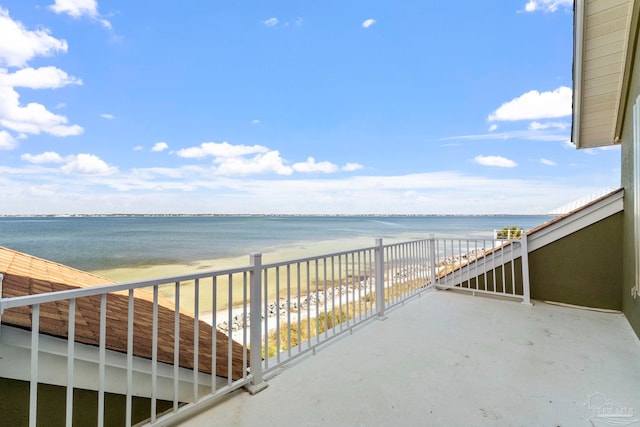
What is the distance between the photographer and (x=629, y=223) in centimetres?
312

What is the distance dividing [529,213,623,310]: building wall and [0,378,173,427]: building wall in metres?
4.85

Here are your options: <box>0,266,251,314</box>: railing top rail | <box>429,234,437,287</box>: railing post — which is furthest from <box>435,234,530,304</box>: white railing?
<box>0,266,251,314</box>: railing top rail

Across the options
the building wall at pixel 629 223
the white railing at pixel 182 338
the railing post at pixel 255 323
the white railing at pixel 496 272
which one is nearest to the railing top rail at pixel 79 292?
the white railing at pixel 182 338

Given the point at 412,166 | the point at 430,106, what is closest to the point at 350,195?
the point at 412,166

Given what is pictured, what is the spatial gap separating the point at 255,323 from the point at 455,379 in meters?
1.49

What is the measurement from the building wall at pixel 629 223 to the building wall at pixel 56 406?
4416mm

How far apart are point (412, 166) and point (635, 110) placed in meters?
28.1

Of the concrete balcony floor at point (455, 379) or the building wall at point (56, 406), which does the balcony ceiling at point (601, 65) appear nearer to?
the concrete balcony floor at point (455, 379)

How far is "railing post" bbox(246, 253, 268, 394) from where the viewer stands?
1992mm

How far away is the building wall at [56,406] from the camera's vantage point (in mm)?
1503

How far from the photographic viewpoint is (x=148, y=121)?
68.1 feet

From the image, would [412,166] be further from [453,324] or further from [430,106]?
[453,324]

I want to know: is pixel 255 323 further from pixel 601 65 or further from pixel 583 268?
pixel 601 65

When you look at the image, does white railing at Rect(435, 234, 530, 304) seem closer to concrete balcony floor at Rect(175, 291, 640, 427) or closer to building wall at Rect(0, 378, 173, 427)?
concrete balcony floor at Rect(175, 291, 640, 427)
